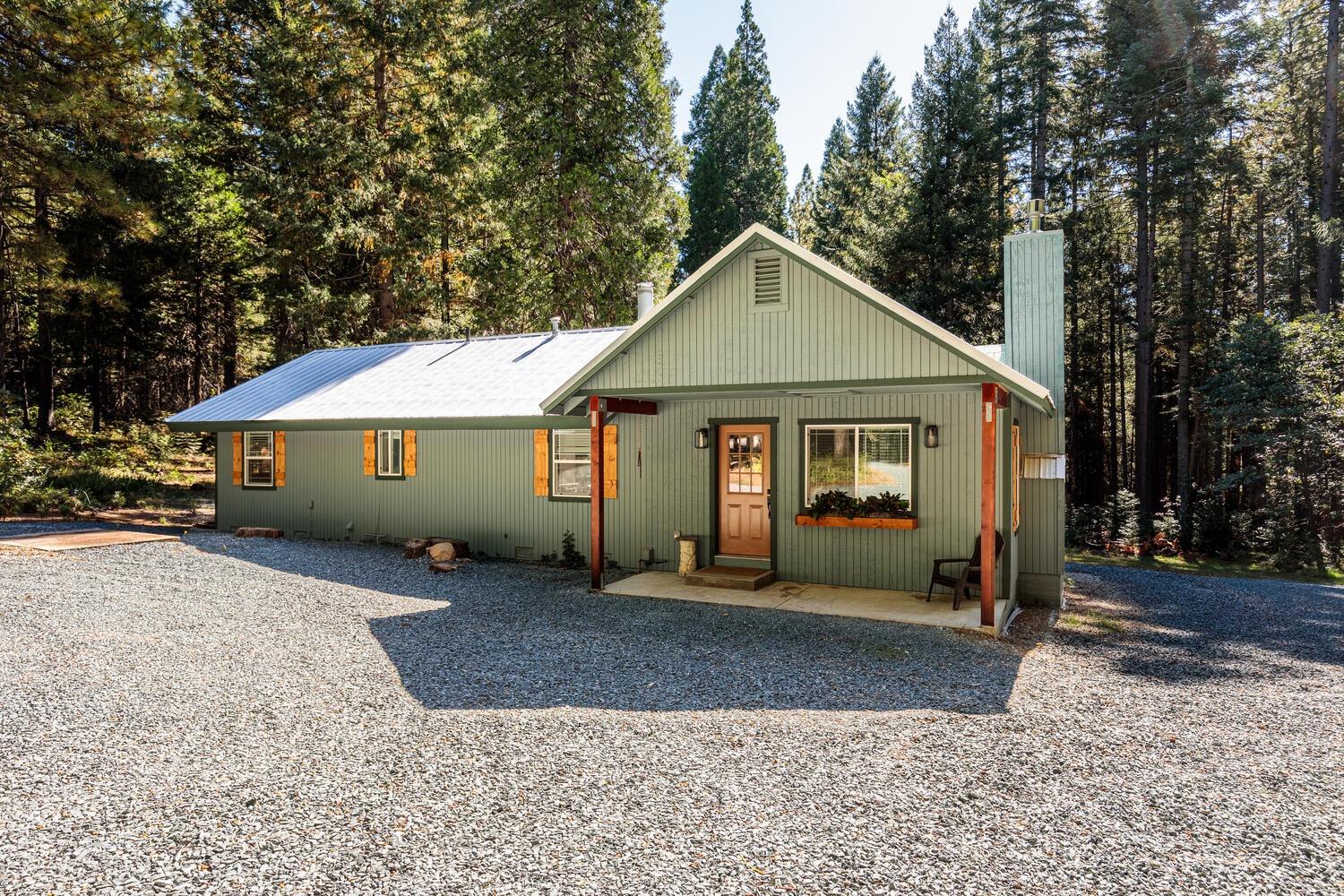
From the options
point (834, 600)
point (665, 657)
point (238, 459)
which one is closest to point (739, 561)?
point (834, 600)

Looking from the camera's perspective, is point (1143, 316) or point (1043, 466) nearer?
point (1043, 466)

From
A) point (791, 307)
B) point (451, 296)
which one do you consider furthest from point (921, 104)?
point (791, 307)

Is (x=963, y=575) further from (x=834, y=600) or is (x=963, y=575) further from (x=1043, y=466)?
(x=1043, y=466)

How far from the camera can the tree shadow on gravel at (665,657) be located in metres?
5.75

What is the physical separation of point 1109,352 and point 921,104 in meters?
10.2

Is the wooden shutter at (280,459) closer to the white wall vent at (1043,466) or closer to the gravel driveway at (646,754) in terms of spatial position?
the gravel driveway at (646,754)

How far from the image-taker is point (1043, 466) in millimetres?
9492

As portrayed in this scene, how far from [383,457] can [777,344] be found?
8.04 m

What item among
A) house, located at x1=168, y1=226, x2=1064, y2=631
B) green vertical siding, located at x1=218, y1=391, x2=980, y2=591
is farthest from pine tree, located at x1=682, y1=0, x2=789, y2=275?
green vertical siding, located at x1=218, y1=391, x2=980, y2=591

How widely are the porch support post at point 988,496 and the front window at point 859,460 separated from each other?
5.70ft

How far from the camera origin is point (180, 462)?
78.8 ft

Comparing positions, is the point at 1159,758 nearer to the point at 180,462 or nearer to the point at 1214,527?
the point at 1214,527

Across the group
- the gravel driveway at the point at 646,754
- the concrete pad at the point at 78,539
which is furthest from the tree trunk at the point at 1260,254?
the concrete pad at the point at 78,539

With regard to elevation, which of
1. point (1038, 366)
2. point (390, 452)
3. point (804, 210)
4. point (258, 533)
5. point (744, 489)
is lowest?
point (258, 533)
